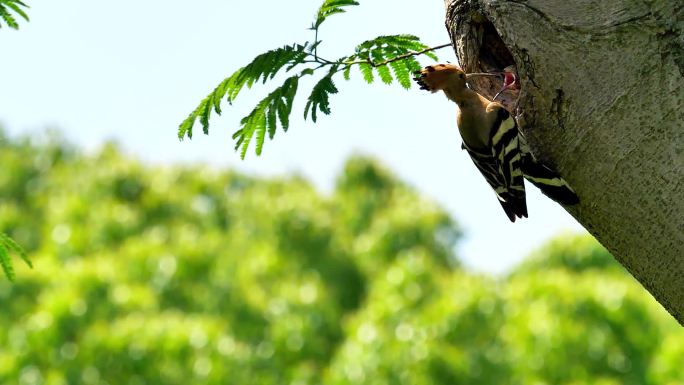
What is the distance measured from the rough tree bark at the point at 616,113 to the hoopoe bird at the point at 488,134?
565mm

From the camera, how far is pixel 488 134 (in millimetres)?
3871

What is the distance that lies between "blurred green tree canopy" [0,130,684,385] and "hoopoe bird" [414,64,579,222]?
36.1 ft

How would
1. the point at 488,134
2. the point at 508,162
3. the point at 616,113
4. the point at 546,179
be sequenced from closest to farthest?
the point at 616,113 < the point at 546,179 < the point at 508,162 < the point at 488,134

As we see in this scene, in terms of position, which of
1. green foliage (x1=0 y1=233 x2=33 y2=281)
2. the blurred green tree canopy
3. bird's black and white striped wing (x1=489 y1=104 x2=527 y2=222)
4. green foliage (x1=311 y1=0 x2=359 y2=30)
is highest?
the blurred green tree canopy

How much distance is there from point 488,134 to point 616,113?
4.05 feet

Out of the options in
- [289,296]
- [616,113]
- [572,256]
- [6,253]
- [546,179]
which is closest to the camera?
[616,113]

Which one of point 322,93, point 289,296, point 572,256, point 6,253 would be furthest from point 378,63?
→ point 572,256

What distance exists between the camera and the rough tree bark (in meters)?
2.56

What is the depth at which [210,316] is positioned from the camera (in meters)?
19.8

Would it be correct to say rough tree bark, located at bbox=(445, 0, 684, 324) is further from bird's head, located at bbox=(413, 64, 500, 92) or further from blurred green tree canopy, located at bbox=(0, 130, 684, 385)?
blurred green tree canopy, located at bbox=(0, 130, 684, 385)

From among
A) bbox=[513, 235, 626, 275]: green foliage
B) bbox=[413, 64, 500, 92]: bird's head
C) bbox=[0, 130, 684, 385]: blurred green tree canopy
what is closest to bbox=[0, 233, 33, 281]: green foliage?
bbox=[413, 64, 500, 92]: bird's head

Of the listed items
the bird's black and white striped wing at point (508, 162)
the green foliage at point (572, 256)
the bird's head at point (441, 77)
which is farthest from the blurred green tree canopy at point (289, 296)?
the bird's head at point (441, 77)

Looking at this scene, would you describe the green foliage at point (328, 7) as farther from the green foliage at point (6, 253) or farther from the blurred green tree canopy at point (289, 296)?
the blurred green tree canopy at point (289, 296)

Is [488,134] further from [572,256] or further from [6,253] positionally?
[572,256]
